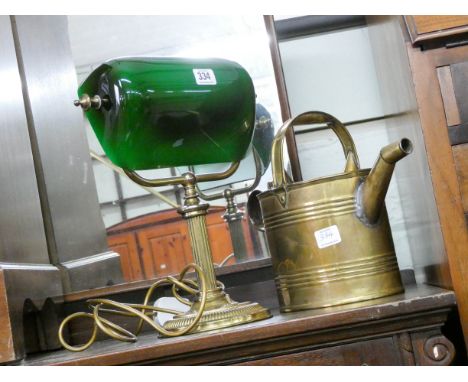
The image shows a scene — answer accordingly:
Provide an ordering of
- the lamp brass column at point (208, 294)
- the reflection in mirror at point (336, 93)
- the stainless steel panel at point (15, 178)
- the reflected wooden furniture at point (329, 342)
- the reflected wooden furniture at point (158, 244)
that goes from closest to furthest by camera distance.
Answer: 1. the reflected wooden furniture at point (329, 342)
2. the lamp brass column at point (208, 294)
3. the stainless steel panel at point (15, 178)
4. the reflected wooden furniture at point (158, 244)
5. the reflection in mirror at point (336, 93)

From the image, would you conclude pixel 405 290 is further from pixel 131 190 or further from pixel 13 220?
pixel 13 220

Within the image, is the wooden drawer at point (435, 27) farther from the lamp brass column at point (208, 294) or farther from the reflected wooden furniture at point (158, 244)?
the reflected wooden furniture at point (158, 244)

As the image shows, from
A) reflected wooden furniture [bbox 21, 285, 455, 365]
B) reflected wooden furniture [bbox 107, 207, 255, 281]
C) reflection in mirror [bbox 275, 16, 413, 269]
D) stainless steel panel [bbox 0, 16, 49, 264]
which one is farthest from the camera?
reflection in mirror [bbox 275, 16, 413, 269]

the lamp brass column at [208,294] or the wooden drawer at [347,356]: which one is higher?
the lamp brass column at [208,294]

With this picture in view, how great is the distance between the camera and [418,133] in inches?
42.5

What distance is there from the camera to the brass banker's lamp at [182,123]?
1064 millimetres

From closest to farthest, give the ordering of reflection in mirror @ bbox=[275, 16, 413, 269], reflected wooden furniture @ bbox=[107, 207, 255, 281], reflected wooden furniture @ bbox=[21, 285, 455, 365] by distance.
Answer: reflected wooden furniture @ bbox=[21, 285, 455, 365]
reflected wooden furniture @ bbox=[107, 207, 255, 281]
reflection in mirror @ bbox=[275, 16, 413, 269]

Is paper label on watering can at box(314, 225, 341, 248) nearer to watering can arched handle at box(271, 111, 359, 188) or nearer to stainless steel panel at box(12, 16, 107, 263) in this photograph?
watering can arched handle at box(271, 111, 359, 188)

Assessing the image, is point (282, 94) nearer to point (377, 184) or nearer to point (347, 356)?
point (377, 184)

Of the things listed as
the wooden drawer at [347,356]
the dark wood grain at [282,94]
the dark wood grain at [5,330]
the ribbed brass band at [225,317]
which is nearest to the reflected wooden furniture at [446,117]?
the wooden drawer at [347,356]

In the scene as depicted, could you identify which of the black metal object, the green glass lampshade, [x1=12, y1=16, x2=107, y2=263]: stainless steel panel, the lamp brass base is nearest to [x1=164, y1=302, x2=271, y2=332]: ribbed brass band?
the lamp brass base

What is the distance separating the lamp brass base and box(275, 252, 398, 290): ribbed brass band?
0.07m

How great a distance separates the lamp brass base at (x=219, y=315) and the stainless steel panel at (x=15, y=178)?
1.07ft

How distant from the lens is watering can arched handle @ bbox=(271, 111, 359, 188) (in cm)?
112
